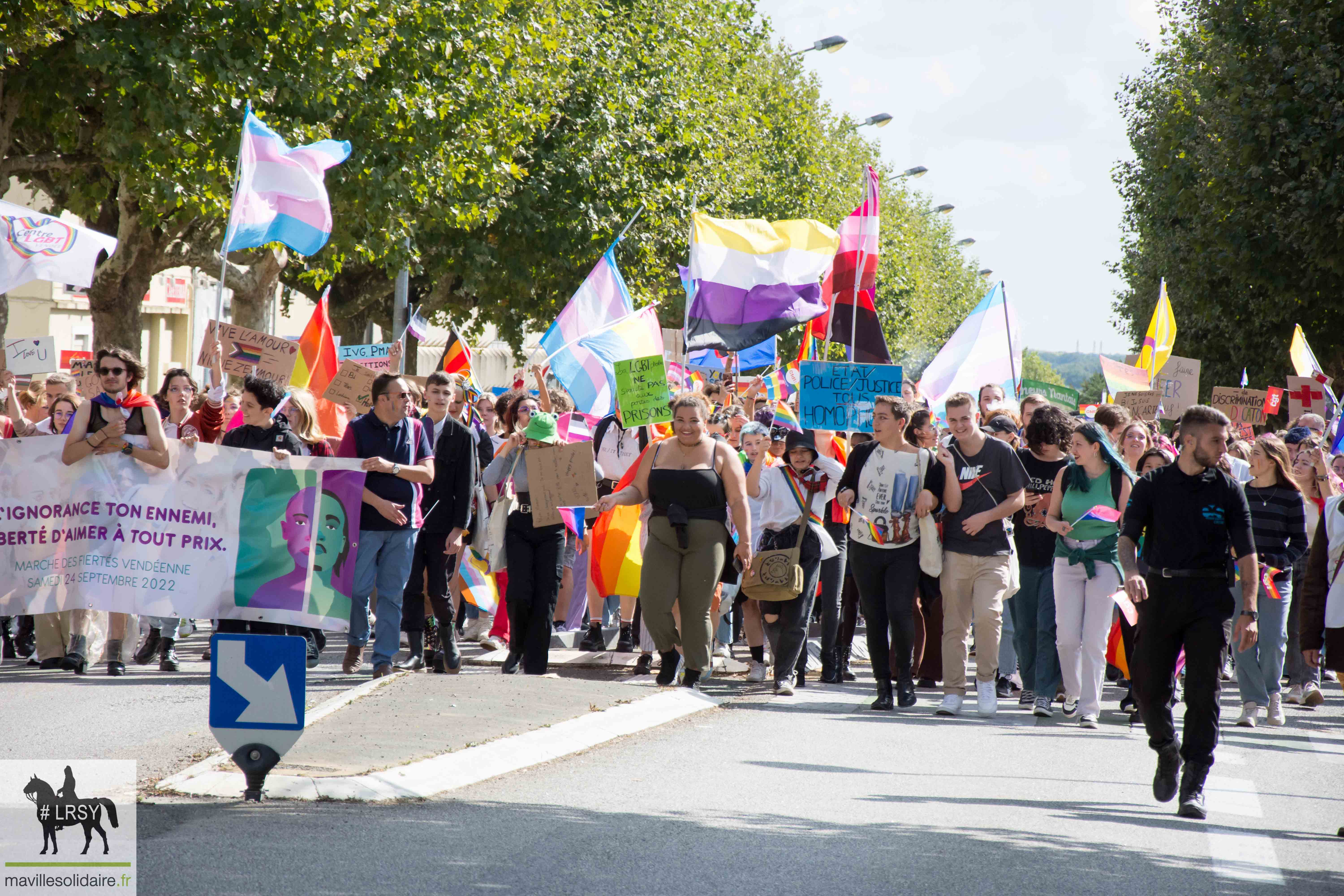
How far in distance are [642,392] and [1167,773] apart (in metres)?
5.60

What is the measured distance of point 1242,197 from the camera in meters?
23.9

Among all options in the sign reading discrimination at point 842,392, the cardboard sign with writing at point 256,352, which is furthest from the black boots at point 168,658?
the sign reading discrimination at point 842,392

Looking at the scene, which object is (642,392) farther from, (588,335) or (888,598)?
(888,598)

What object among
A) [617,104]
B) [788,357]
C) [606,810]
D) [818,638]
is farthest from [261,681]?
[788,357]

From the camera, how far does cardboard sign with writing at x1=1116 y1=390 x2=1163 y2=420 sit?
53.4 ft

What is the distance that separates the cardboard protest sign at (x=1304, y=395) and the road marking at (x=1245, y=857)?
14.2m

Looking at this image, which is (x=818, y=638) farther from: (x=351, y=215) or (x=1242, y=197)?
(x=1242, y=197)

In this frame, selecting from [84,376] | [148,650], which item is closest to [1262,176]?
[84,376]

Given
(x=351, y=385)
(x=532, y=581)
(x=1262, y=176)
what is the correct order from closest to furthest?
(x=532, y=581)
(x=351, y=385)
(x=1262, y=176)

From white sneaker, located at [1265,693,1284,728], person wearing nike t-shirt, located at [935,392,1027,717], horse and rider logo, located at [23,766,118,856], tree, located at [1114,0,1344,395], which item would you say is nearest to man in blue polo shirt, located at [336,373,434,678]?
person wearing nike t-shirt, located at [935,392,1027,717]

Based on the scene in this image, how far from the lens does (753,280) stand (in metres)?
15.2

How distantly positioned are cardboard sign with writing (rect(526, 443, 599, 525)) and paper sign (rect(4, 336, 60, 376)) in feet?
24.5

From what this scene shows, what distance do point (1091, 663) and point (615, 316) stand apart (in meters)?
6.90

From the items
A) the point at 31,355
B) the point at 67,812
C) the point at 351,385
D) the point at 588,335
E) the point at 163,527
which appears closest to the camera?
the point at 67,812
